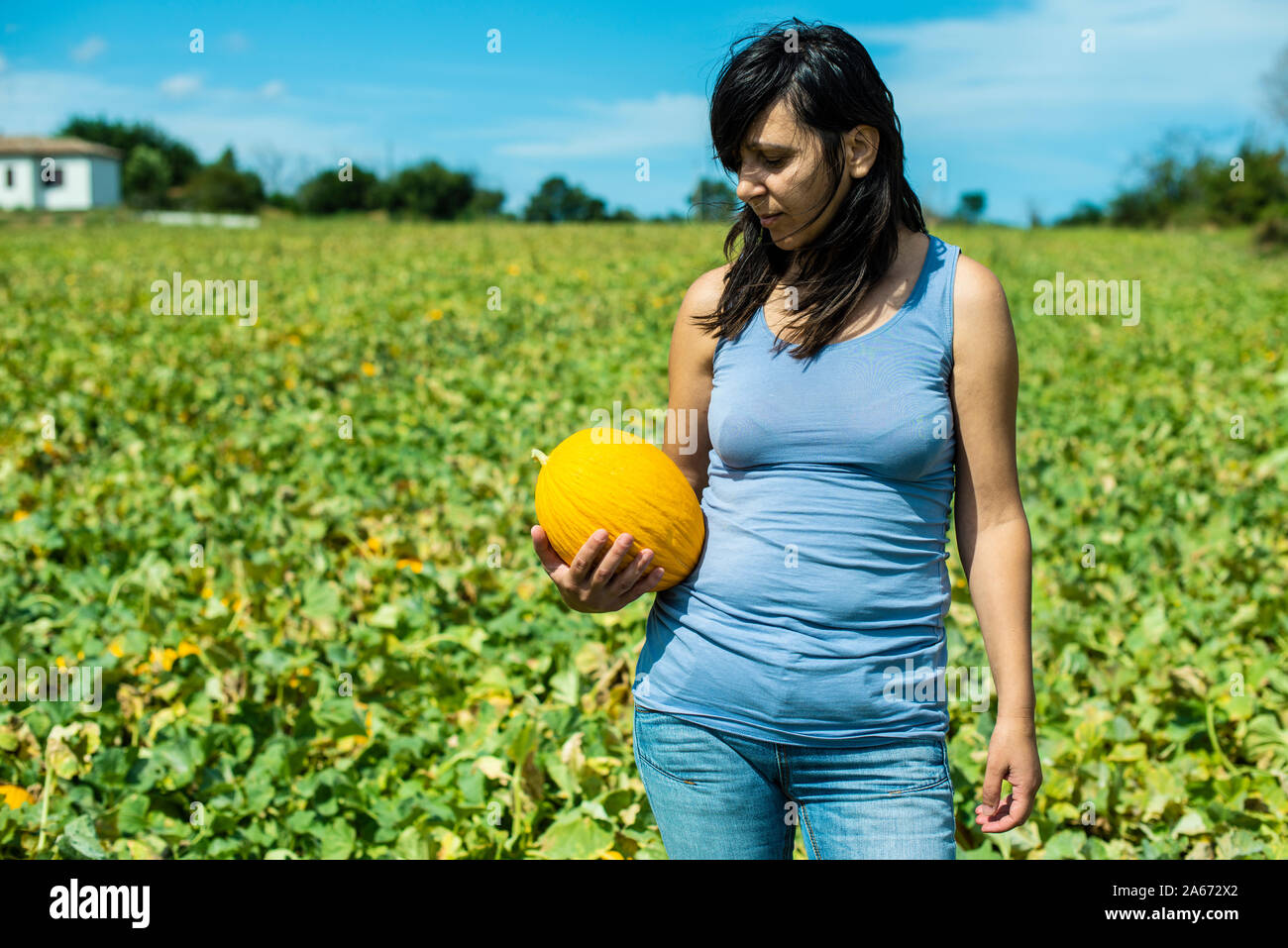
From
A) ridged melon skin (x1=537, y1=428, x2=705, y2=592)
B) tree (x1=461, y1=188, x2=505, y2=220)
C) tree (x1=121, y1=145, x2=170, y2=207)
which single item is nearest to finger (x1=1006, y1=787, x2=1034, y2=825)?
ridged melon skin (x1=537, y1=428, x2=705, y2=592)

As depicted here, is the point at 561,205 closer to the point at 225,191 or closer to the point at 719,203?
the point at 719,203

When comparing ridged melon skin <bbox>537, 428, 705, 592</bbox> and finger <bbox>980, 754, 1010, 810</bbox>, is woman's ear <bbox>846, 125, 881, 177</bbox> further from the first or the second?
finger <bbox>980, 754, 1010, 810</bbox>

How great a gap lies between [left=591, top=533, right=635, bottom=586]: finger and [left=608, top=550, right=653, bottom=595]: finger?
11 millimetres

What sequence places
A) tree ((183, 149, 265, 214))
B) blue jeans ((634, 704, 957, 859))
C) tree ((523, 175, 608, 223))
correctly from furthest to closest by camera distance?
tree ((183, 149, 265, 214)) → tree ((523, 175, 608, 223)) → blue jeans ((634, 704, 957, 859))

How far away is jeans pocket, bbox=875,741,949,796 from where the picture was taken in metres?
1.48

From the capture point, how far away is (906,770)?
148cm

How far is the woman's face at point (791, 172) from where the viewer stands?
1.50m

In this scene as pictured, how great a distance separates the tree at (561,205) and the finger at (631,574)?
19.9 metres

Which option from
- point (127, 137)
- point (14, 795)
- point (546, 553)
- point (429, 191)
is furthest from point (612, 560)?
point (127, 137)

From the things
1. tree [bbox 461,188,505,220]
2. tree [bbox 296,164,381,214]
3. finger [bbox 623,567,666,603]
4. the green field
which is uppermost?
tree [bbox 296,164,381,214]

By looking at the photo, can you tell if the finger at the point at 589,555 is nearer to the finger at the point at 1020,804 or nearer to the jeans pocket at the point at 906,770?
the jeans pocket at the point at 906,770

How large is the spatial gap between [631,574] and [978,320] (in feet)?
1.98
